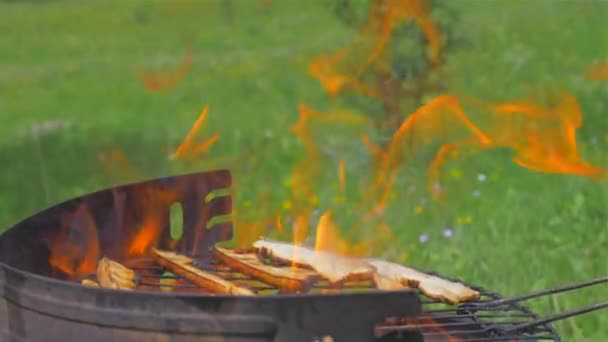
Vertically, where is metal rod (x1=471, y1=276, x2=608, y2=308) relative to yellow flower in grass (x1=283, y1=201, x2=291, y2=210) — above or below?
below

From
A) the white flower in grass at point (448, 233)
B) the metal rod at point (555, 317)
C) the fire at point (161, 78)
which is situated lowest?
the metal rod at point (555, 317)

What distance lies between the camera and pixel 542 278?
374cm

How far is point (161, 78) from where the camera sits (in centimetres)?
939

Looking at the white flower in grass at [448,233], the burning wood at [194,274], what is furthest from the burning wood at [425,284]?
the white flower in grass at [448,233]

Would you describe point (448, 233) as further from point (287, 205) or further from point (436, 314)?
point (436, 314)

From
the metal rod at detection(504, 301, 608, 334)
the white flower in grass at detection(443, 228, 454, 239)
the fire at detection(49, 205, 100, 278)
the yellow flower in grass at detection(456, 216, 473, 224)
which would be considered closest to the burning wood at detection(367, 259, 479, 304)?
the metal rod at detection(504, 301, 608, 334)

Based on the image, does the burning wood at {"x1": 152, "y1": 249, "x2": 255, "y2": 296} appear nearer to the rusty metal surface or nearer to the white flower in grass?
the rusty metal surface

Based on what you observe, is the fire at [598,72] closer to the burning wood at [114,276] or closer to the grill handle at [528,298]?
the grill handle at [528,298]

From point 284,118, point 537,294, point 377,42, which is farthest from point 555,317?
point 284,118

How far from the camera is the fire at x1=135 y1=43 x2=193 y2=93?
921 cm

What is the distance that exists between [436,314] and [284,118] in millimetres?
4892

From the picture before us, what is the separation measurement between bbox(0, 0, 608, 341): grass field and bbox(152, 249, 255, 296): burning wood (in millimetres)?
1566

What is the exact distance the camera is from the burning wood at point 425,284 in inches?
88.6

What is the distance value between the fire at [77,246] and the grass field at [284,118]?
1768mm
